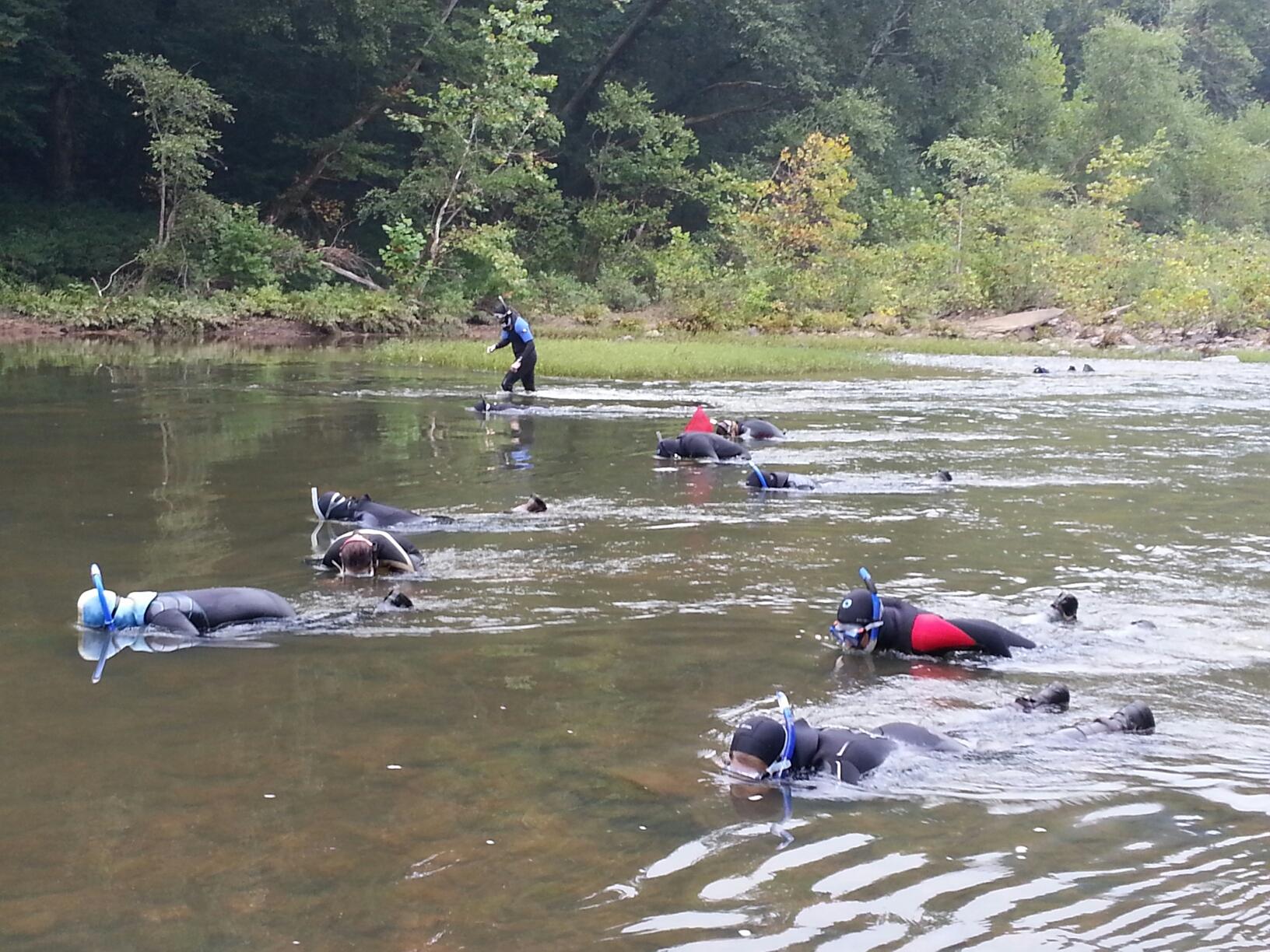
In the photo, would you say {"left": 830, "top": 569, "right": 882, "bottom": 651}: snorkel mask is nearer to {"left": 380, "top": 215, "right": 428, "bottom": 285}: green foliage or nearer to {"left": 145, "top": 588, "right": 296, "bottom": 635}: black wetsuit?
{"left": 145, "top": 588, "right": 296, "bottom": 635}: black wetsuit

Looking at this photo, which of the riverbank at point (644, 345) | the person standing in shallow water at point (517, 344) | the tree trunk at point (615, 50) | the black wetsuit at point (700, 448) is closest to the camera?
the black wetsuit at point (700, 448)

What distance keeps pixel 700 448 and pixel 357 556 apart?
5.33 metres

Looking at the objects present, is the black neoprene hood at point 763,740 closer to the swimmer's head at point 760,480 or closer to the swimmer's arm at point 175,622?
the swimmer's arm at point 175,622

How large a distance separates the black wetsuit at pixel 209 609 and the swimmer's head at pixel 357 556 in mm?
999

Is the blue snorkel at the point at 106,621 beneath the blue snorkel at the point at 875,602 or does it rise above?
beneath

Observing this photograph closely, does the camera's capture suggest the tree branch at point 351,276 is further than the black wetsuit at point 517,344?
Yes

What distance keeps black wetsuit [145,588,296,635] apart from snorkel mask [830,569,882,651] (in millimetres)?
3013

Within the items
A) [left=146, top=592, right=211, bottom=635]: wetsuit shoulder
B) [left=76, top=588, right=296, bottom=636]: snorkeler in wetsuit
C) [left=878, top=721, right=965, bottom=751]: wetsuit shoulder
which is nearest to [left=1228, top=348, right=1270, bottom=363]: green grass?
[left=878, top=721, right=965, bottom=751]: wetsuit shoulder

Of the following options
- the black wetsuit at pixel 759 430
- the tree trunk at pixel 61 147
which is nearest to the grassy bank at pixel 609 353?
the black wetsuit at pixel 759 430

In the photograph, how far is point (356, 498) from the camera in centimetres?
1015

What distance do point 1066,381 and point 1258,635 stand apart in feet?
51.5

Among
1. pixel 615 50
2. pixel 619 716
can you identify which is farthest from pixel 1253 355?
pixel 619 716

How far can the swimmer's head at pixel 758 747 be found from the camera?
5.25 m

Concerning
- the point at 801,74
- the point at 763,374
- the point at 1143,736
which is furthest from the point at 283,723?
the point at 801,74
